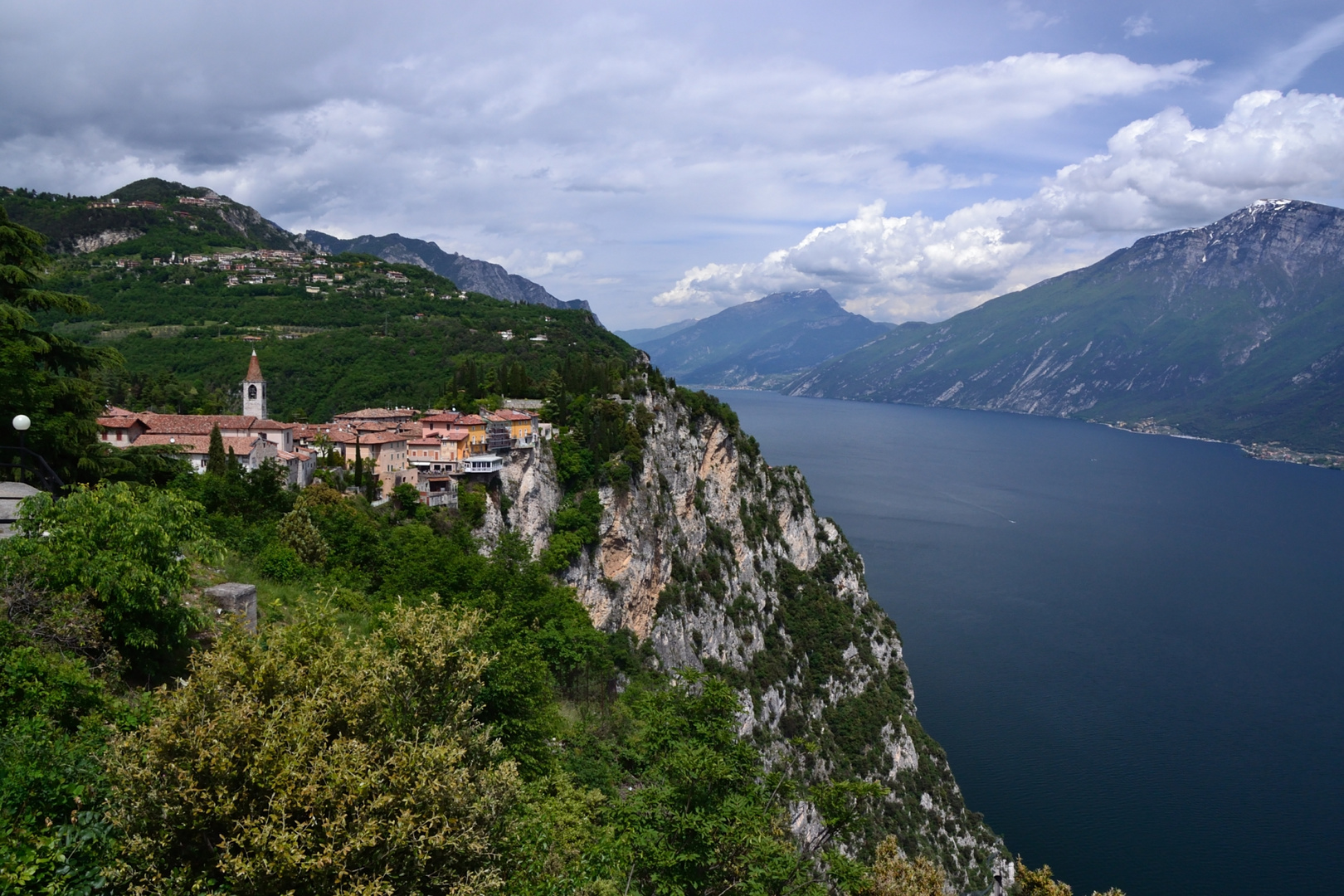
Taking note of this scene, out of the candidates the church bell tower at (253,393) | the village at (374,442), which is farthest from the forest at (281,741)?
the church bell tower at (253,393)

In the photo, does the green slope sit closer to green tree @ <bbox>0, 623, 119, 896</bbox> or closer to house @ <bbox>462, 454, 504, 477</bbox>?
house @ <bbox>462, 454, 504, 477</bbox>

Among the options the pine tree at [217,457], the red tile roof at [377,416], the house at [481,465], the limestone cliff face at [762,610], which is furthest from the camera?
the red tile roof at [377,416]

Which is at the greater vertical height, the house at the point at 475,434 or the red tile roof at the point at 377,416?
the red tile roof at the point at 377,416

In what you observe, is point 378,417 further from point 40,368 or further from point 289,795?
point 289,795

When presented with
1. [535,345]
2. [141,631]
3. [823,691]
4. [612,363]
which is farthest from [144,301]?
[141,631]

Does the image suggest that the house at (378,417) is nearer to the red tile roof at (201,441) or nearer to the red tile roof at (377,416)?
the red tile roof at (377,416)

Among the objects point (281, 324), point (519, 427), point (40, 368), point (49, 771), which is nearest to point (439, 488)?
point (519, 427)

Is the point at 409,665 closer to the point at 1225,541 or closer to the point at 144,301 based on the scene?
the point at 144,301

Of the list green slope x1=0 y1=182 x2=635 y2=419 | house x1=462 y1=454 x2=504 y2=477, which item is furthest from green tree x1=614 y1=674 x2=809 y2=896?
green slope x1=0 y1=182 x2=635 y2=419
